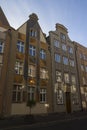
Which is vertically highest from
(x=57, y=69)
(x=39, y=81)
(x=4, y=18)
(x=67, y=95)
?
(x=4, y=18)

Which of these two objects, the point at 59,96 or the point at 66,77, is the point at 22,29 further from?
the point at 59,96

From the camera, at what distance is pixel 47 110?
20.7 meters

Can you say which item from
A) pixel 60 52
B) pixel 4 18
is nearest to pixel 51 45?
pixel 60 52

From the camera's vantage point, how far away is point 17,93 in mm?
18359

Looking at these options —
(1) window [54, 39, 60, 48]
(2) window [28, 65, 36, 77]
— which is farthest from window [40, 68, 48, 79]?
(1) window [54, 39, 60, 48]

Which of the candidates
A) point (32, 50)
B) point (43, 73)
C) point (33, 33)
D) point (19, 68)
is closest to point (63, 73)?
point (43, 73)

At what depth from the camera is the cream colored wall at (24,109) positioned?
688 inches

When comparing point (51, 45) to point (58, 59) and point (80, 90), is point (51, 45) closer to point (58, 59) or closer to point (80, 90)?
point (58, 59)

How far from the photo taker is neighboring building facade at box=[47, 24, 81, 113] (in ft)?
75.9

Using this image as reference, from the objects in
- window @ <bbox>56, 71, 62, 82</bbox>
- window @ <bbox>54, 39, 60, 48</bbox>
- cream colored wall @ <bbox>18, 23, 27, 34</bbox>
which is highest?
cream colored wall @ <bbox>18, 23, 27, 34</bbox>

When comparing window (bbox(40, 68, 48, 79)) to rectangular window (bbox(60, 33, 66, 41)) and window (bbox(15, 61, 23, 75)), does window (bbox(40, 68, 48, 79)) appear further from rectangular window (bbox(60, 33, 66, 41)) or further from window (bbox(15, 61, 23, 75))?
rectangular window (bbox(60, 33, 66, 41))

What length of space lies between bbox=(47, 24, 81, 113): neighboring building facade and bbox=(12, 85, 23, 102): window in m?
5.97

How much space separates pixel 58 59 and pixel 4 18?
1156 cm

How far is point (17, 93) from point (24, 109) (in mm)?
2299
